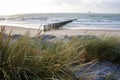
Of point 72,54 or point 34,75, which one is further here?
point 72,54

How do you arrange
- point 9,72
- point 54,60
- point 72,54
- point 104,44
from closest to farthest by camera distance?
point 9,72
point 54,60
point 72,54
point 104,44

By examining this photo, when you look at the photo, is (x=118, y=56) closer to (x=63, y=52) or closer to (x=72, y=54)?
(x=72, y=54)

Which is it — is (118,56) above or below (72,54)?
below

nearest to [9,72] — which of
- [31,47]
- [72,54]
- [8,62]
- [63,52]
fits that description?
[8,62]

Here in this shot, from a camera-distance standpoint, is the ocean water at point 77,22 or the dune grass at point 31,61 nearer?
the dune grass at point 31,61

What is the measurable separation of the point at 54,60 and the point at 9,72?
27.9 inches

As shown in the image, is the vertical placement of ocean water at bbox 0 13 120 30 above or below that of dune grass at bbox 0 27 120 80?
below

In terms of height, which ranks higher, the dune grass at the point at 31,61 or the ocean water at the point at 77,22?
the dune grass at the point at 31,61

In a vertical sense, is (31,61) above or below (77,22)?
above

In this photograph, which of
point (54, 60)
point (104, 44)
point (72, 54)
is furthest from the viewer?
point (104, 44)

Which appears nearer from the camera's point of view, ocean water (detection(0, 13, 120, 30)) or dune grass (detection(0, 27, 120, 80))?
dune grass (detection(0, 27, 120, 80))

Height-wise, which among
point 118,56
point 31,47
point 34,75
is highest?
point 31,47

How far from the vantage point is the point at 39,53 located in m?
4.10

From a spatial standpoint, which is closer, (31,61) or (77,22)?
(31,61)
